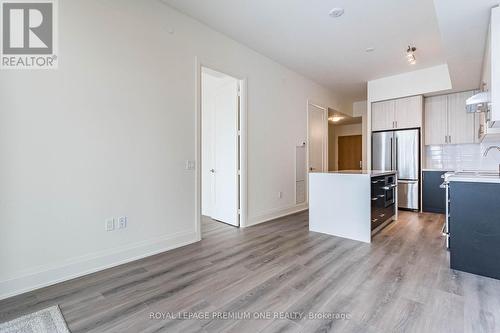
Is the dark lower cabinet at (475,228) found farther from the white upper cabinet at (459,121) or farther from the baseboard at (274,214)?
the white upper cabinet at (459,121)

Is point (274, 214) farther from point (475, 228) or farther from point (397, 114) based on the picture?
point (397, 114)

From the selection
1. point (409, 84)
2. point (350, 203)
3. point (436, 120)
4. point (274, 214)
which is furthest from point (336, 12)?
point (436, 120)

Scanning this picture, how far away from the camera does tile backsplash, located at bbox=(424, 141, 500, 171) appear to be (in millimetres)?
4926

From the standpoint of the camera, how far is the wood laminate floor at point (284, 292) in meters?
1.71

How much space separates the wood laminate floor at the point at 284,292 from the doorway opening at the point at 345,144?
222 inches

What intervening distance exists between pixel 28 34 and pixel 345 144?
867 centimetres

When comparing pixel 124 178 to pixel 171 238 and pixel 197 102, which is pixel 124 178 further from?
pixel 197 102

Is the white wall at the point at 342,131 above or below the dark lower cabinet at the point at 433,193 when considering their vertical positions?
above

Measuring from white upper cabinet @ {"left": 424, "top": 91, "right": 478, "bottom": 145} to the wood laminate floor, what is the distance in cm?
315

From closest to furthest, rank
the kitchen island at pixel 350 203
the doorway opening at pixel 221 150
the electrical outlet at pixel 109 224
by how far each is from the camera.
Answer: the electrical outlet at pixel 109 224, the kitchen island at pixel 350 203, the doorway opening at pixel 221 150

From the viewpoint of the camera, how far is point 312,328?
1659 millimetres

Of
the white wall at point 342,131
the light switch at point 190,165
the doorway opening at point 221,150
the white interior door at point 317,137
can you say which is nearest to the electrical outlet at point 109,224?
the light switch at point 190,165

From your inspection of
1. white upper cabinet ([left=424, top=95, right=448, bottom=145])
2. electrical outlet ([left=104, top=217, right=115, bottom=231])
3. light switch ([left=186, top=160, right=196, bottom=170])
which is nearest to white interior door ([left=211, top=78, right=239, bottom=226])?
light switch ([left=186, top=160, right=196, bottom=170])

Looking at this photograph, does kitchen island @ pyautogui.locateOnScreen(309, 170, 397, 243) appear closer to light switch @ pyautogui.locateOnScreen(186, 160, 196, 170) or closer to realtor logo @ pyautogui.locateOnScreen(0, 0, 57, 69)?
light switch @ pyautogui.locateOnScreen(186, 160, 196, 170)
